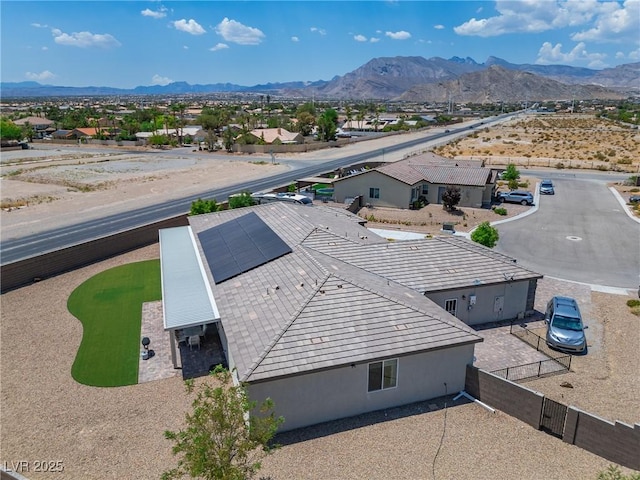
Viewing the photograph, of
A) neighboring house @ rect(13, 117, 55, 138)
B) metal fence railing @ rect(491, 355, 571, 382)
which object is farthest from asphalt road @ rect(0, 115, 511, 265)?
neighboring house @ rect(13, 117, 55, 138)

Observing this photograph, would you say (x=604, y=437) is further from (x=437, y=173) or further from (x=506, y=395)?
(x=437, y=173)

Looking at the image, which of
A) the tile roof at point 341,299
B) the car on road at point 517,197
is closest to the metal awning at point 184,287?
the tile roof at point 341,299

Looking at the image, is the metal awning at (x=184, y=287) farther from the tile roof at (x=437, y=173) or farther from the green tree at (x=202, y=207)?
the tile roof at (x=437, y=173)

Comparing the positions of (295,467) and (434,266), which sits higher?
(434,266)

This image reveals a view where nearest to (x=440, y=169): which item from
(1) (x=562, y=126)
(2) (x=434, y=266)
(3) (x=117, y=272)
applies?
(2) (x=434, y=266)

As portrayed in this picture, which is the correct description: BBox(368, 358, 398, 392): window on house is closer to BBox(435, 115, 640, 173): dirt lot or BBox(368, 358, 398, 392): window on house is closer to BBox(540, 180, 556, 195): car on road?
BBox(540, 180, 556, 195): car on road

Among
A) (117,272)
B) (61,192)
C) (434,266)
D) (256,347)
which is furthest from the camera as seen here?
(61,192)

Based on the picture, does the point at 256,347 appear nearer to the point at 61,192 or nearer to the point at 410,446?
the point at 410,446

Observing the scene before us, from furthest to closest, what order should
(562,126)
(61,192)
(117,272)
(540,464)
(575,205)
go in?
(562,126) < (61,192) < (575,205) < (117,272) < (540,464)
